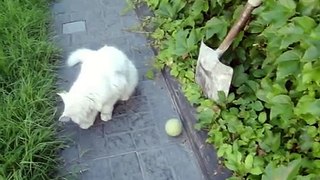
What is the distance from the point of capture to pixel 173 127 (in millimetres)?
2781

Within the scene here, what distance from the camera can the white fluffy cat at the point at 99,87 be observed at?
272 cm

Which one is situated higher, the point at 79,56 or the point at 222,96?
the point at 222,96

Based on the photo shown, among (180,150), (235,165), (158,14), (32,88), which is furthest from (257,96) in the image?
(32,88)

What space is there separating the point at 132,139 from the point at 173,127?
244mm

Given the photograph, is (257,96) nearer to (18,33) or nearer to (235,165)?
(235,165)

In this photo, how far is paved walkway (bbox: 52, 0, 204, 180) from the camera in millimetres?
2627

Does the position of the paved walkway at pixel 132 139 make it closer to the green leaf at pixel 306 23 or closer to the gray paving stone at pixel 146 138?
the gray paving stone at pixel 146 138

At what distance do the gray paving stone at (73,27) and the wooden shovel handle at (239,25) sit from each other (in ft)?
4.45

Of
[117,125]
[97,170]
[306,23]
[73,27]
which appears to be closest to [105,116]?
[117,125]

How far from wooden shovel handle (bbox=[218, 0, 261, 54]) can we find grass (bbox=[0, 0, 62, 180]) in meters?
1.05

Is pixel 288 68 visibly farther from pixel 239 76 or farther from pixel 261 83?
pixel 239 76

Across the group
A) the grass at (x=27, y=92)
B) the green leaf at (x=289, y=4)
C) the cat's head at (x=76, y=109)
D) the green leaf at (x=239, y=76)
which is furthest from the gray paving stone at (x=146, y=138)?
the green leaf at (x=289, y=4)

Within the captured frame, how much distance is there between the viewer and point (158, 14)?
3.34 meters

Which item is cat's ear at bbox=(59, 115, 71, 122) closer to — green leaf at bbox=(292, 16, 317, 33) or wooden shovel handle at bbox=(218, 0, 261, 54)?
wooden shovel handle at bbox=(218, 0, 261, 54)
